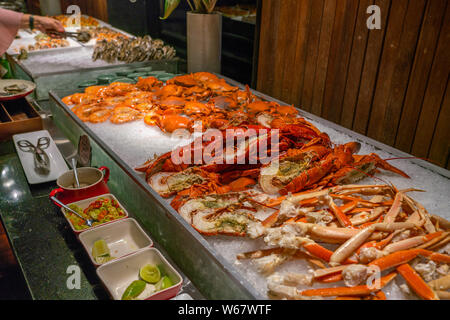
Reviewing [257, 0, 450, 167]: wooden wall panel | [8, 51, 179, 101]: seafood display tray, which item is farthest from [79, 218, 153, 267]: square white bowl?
[257, 0, 450, 167]: wooden wall panel

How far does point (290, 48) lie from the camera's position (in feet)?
11.4

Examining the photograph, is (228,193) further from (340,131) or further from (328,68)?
(328,68)

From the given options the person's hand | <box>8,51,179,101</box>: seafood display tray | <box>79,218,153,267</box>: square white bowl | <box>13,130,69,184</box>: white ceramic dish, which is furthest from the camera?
<box>8,51,179,101</box>: seafood display tray

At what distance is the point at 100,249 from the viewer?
1396 millimetres

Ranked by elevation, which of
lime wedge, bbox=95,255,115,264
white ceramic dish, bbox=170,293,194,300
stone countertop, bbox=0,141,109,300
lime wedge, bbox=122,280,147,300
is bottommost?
stone countertop, bbox=0,141,109,300

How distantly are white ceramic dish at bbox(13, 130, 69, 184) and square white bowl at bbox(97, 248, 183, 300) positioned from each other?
0.87 metres

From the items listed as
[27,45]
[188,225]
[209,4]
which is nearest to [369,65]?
[209,4]

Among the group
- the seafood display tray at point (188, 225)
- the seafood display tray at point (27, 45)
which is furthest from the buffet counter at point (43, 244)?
the seafood display tray at point (27, 45)

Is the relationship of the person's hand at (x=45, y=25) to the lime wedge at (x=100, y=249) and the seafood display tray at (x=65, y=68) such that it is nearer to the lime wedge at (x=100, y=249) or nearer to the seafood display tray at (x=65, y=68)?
the seafood display tray at (x=65, y=68)

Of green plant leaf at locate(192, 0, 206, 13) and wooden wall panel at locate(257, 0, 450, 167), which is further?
green plant leaf at locate(192, 0, 206, 13)

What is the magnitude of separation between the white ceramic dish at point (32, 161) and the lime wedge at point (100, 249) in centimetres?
69

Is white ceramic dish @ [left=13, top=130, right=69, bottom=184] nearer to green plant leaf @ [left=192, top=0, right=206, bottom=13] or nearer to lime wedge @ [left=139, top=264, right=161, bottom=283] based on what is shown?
lime wedge @ [left=139, top=264, right=161, bottom=283]

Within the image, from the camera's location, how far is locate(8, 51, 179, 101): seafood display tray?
3232 mm

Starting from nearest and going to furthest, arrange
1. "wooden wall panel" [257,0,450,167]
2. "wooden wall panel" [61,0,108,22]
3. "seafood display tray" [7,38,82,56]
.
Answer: "wooden wall panel" [257,0,450,167] → "seafood display tray" [7,38,82,56] → "wooden wall panel" [61,0,108,22]
